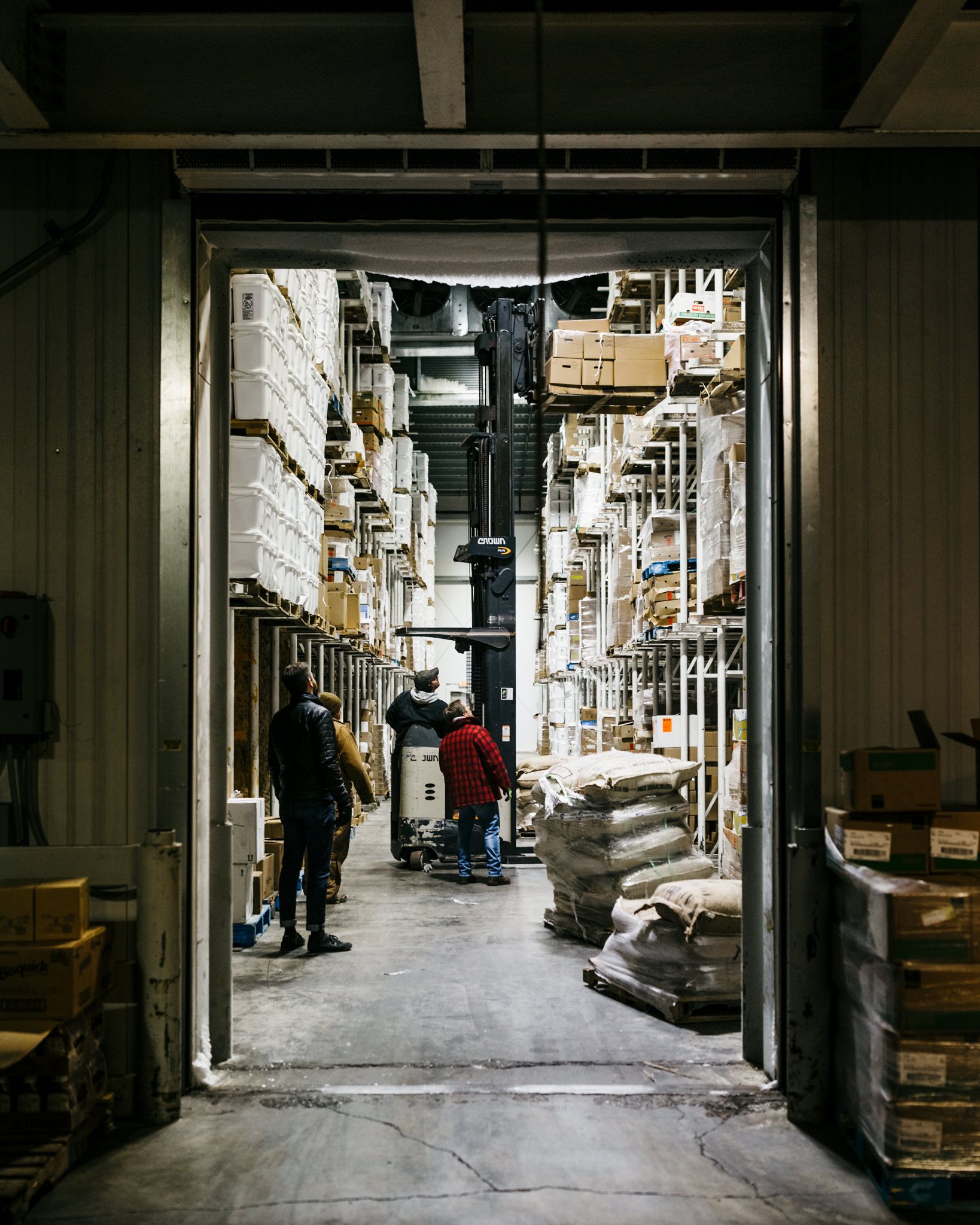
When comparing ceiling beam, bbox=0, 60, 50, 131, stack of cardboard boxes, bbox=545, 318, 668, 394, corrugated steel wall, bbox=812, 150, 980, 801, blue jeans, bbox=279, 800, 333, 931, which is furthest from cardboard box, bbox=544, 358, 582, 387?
ceiling beam, bbox=0, 60, 50, 131

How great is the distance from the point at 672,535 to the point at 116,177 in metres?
7.31

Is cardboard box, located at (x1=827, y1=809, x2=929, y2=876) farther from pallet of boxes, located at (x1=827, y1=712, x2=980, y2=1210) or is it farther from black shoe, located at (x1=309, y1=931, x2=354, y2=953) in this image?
black shoe, located at (x1=309, y1=931, x2=354, y2=953)

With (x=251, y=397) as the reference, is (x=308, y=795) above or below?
below

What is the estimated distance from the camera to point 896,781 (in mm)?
3967

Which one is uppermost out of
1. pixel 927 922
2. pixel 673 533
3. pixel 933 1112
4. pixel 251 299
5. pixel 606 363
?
pixel 606 363

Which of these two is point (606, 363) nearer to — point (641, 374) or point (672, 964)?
point (641, 374)

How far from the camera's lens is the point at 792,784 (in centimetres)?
452

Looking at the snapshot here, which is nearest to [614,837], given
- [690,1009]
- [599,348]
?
[690,1009]

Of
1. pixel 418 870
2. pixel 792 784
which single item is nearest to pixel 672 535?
pixel 418 870

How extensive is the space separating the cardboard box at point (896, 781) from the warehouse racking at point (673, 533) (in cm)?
130

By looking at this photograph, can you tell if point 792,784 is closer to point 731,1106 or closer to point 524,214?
point 731,1106

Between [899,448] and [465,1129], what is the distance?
3221 mm

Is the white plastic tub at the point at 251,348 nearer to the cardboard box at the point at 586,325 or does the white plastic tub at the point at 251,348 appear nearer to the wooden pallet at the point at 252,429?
the wooden pallet at the point at 252,429

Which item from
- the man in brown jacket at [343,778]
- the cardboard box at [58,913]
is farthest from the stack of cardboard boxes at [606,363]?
the cardboard box at [58,913]
